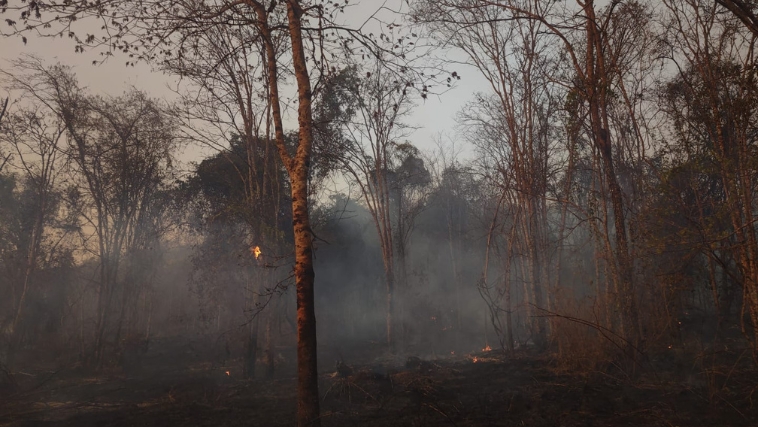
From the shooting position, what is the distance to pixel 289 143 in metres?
21.3

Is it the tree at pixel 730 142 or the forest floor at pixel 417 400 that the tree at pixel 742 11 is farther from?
the forest floor at pixel 417 400

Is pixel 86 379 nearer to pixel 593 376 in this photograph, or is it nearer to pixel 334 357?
pixel 334 357

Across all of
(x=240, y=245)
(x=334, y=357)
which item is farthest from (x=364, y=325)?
(x=240, y=245)

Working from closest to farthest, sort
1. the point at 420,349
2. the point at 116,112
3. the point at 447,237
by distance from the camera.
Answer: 1. the point at 116,112
2. the point at 420,349
3. the point at 447,237

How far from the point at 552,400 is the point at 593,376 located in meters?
2.11

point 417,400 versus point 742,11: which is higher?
point 742,11

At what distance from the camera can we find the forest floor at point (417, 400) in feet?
26.8

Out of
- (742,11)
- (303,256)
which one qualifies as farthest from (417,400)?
(742,11)

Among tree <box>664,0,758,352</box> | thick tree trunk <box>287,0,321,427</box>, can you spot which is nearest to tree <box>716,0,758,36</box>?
tree <box>664,0,758,352</box>

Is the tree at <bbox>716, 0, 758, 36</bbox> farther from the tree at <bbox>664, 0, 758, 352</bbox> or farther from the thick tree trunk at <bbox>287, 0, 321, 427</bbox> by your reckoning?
the thick tree trunk at <bbox>287, 0, 321, 427</bbox>

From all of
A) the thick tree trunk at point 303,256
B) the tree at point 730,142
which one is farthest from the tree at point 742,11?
the thick tree trunk at point 303,256

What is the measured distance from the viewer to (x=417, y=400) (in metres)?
10.3

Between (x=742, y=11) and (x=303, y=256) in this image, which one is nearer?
(x=742, y=11)

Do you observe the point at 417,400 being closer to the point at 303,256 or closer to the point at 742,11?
the point at 303,256
